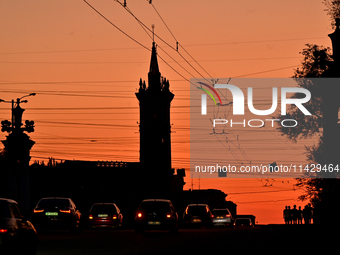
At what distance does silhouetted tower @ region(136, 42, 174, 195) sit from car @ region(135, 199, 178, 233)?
103 metres

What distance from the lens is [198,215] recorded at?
36688 mm

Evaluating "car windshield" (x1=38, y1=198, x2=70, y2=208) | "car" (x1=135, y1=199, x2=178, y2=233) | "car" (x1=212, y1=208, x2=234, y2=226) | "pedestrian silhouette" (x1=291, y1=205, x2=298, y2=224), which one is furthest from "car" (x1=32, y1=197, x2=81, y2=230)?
"pedestrian silhouette" (x1=291, y1=205, x2=298, y2=224)

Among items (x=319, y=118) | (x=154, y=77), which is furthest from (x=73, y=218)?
(x=154, y=77)

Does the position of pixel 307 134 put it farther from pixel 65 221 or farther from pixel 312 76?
pixel 65 221

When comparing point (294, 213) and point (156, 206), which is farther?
point (294, 213)

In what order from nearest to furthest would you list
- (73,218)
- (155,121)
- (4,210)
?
1. (4,210)
2. (73,218)
3. (155,121)

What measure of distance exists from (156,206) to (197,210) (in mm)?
9316

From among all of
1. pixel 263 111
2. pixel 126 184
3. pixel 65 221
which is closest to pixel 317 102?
pixel 263 111

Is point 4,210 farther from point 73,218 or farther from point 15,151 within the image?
point 15,151

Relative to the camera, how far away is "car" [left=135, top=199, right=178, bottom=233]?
2731cm

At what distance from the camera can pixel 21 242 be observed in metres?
12.6

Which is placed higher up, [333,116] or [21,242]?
[333,116]

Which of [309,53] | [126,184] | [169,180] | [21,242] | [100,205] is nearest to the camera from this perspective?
[21,242]

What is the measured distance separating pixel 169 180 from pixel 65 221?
3943 inches
